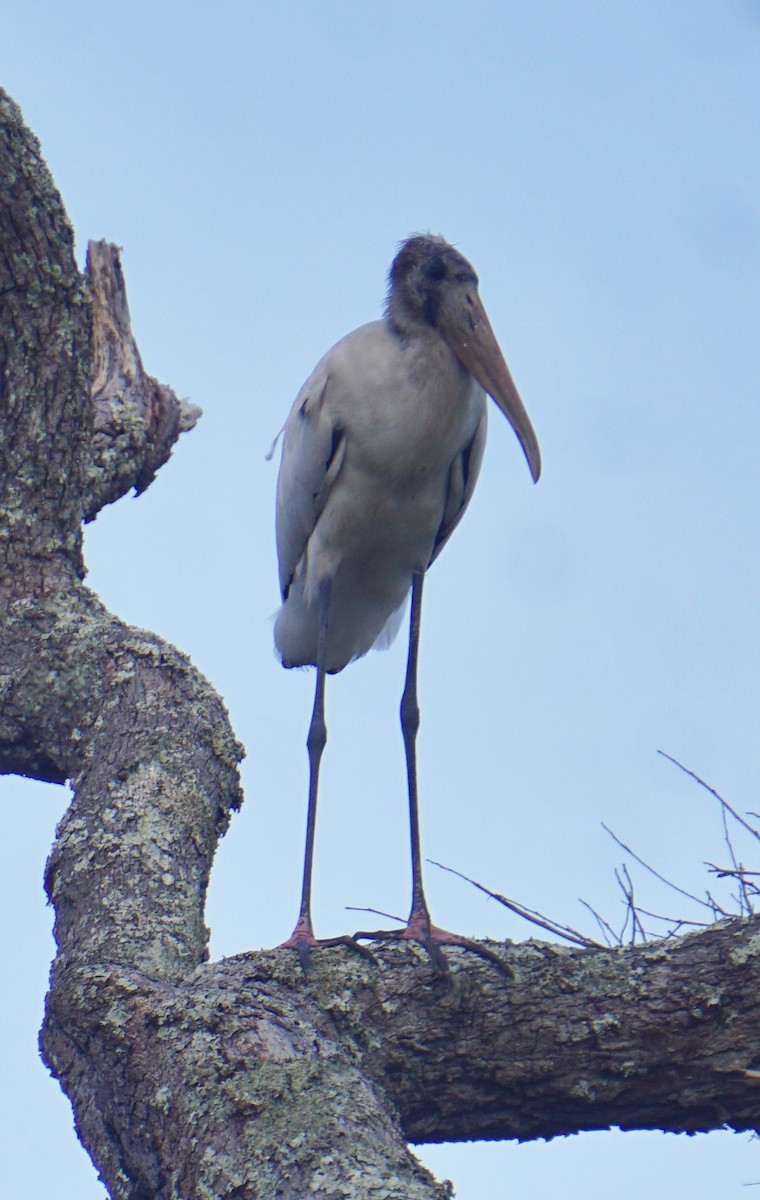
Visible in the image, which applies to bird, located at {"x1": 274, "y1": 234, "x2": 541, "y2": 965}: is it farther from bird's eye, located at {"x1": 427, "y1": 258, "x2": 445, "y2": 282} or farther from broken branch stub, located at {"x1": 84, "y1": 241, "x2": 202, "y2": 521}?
broken branch stub, located at {"x1": 84, "y1": 241, "x2": 202, "y2": 521}

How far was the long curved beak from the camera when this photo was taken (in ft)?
12.5

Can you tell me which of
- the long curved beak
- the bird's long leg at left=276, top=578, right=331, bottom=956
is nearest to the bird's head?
the long curved beak

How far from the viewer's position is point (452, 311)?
4.07 m

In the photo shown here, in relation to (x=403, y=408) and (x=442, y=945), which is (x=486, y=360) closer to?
(x=403, y=408)

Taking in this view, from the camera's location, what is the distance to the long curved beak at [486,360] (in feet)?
12.5

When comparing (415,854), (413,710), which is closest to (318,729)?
(413,710)

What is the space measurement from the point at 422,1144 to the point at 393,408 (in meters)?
2.08

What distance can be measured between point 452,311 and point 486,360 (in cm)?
22

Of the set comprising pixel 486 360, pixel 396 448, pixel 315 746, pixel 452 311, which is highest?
pixel 452 311

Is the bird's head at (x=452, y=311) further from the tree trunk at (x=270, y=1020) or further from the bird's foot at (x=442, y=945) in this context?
the bird's foot at (x=442, y=945)

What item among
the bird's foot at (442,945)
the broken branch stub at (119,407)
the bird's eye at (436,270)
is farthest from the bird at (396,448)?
the bird's foot at (442,945)

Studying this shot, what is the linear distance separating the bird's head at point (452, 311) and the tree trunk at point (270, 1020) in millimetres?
1249

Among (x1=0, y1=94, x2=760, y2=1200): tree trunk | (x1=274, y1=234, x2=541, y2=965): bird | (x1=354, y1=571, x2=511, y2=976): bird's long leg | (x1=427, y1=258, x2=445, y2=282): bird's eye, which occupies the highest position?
(x1=427, y1=258, x2=445, y2=282): bird's eye

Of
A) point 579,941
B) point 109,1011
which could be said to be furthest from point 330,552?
point 109,1011
